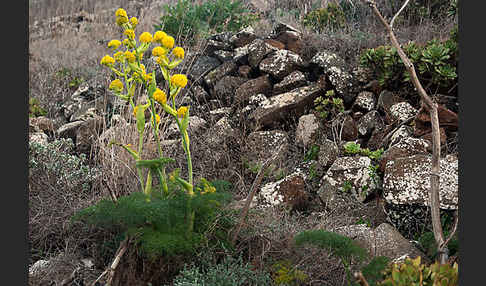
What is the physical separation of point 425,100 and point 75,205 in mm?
2371

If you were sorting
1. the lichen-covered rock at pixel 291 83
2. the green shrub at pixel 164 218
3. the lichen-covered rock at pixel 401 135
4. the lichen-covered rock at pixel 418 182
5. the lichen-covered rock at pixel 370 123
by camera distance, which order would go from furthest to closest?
the lichen-covered rock at pixel 291 83 → the lichen-covered rock at pixel 370 123 → the lichen-covered rock at pixel 401 135 → the lichen-covered rock at pixel 418 182 → the green shrub at pixel 164 218

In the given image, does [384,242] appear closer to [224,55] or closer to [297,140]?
[297,140]

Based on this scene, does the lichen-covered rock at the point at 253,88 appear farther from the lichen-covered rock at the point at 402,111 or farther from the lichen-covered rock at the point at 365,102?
the lichen-covered rock at the point at 402,111

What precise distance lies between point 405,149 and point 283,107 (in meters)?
1.33

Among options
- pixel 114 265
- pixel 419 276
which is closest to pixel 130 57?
pixel 114 265

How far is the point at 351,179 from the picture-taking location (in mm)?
3553

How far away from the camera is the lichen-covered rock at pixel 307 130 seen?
4.16 metres

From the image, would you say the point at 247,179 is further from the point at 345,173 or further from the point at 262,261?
the point at 262,261

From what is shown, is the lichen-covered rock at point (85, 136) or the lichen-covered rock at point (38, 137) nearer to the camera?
the lichen-covered rock at point (38, 137)

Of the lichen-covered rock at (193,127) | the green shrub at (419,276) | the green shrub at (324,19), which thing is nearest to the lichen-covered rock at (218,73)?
the lichen-covered rock at (193,127)

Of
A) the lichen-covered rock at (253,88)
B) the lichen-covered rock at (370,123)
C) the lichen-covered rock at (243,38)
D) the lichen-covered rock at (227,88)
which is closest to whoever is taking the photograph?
the lichen-covered rock at (370,123)

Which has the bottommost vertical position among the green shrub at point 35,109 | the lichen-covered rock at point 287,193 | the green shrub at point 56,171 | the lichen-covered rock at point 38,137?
the green shrub at point 35,109

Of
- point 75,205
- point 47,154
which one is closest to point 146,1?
point 47,154

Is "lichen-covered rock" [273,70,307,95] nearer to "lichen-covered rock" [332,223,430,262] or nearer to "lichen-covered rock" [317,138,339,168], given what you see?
"lichen-covered rock" [317,138,339,168]
